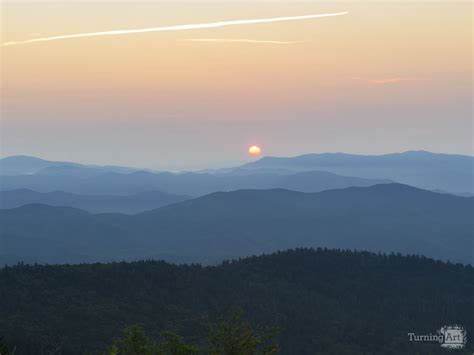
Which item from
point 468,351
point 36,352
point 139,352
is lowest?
point 468,351

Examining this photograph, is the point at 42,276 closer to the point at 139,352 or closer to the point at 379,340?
the point at 379,340

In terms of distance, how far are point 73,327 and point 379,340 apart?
95873mm

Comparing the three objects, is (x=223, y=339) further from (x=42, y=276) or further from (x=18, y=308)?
(x=42, y=276)

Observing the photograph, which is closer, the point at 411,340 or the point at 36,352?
the point at 36,352

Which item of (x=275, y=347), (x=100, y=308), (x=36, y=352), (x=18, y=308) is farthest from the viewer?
(x=100, y=308)

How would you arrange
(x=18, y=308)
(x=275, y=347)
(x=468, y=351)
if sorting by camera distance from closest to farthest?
(x=275, y=347)
(x=18, y=308)
(x=468, y=351)

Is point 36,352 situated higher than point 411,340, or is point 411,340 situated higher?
point 36,352

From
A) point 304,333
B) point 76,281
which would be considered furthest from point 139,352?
point 76,281

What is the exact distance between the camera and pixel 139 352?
1457 inches

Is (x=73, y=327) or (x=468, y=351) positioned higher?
(x=73, y=327)

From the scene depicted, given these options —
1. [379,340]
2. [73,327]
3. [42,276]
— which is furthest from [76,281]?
[379,340]

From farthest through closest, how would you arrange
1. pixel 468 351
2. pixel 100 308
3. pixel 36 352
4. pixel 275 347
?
1. pixel 468 351
2. pixel 100 308
3. pixel 36 352
4. pixel 275 347

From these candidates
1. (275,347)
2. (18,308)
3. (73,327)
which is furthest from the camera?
(18,308)

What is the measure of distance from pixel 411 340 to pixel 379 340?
11909mm
